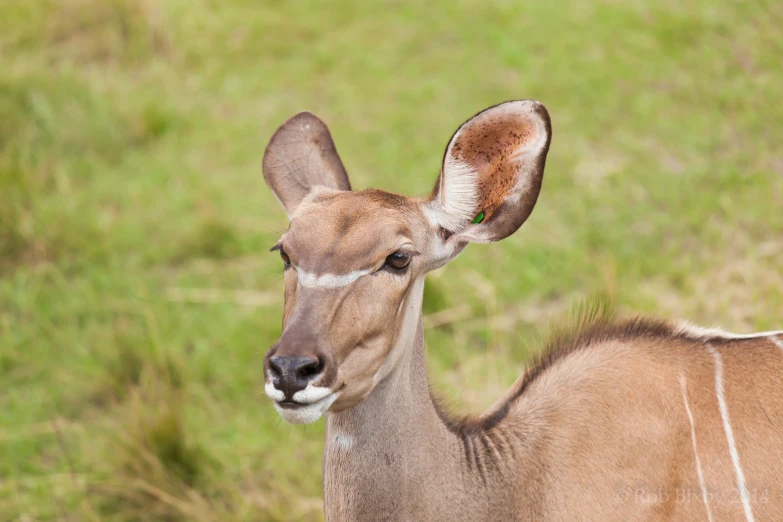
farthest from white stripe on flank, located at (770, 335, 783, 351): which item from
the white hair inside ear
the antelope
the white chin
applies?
the white chin

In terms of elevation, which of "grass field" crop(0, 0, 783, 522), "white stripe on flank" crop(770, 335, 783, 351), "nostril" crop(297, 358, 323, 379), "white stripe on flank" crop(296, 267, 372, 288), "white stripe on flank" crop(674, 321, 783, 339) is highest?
"white stripe on flank" crop(296, 267, 372, 288)

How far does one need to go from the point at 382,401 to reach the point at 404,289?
31 centimetres

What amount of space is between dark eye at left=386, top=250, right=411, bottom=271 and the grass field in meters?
0.79

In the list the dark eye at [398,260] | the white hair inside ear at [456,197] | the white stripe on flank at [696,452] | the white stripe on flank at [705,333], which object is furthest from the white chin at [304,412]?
the white stripe on flank at [705,333]

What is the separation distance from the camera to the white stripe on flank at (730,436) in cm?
236

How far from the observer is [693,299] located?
14.3ft

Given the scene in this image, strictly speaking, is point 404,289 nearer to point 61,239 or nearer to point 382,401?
point 382,401

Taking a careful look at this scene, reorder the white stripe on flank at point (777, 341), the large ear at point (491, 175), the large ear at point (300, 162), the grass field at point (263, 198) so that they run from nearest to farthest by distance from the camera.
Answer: the large ear at point (491, 175)
the white stripe on flank at point (777, 341)
the large ear at point (300, 162)
the grass field at point (263, 198)

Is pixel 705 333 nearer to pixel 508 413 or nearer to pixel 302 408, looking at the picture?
pixel 508 413

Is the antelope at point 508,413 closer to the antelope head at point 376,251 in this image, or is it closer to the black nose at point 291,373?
the antelope head at point 376,251

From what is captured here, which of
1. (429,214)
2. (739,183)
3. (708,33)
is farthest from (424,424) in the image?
(708,33)

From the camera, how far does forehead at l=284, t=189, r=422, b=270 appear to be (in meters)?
2.26

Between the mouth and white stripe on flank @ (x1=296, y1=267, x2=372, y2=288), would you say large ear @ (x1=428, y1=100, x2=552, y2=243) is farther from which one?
the mouth

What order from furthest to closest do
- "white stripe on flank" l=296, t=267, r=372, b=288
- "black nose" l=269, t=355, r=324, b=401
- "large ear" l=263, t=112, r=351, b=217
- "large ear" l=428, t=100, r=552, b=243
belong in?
1. "large ear" l=263, t=112, r=351, b=217
2. "large ear" l=428, t=100, r=552, b=243
3. "white stripe on flank" l=296, t=267, r=372, b=288
4. "black nose" l=269, t=355, r=324, b=401
